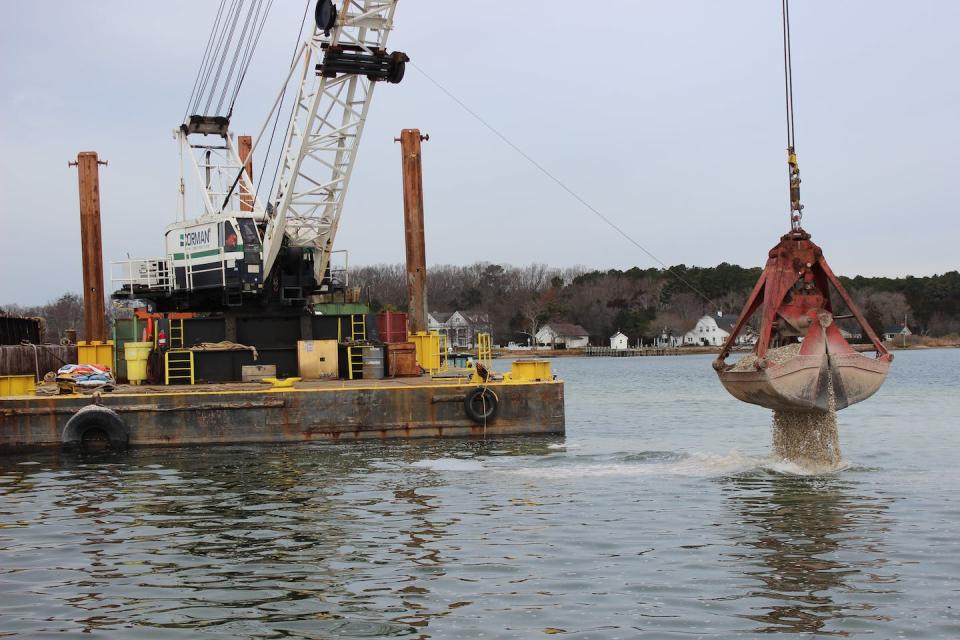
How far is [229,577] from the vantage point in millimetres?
10609

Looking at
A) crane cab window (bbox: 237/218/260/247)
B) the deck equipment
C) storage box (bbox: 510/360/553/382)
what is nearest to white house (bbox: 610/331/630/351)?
crane cab window (bbox: 237/218/260/247)

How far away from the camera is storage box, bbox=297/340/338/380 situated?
26.0m

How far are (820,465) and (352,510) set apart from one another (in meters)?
7.70

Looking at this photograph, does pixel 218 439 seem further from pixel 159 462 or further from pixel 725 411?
pixel 725 411

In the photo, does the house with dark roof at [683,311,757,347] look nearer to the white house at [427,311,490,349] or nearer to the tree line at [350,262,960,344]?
the tree line at [350,262,960,344]

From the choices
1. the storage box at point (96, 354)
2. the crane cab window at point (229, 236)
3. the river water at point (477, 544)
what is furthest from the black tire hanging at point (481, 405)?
the storage box at point (96, 354)

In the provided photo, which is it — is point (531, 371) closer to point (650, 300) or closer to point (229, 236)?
point (229, 236)

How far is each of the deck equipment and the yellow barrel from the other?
53.9ft

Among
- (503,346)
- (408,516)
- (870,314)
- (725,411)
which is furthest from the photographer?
(503,346)

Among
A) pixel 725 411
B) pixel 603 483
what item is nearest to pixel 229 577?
pixel 603 483

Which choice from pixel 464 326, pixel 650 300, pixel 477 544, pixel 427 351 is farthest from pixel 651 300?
pixel 477 544

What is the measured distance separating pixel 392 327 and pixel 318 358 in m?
3.08

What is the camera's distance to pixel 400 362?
2634cm

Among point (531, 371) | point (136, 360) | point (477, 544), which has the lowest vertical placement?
point (477, 544)
